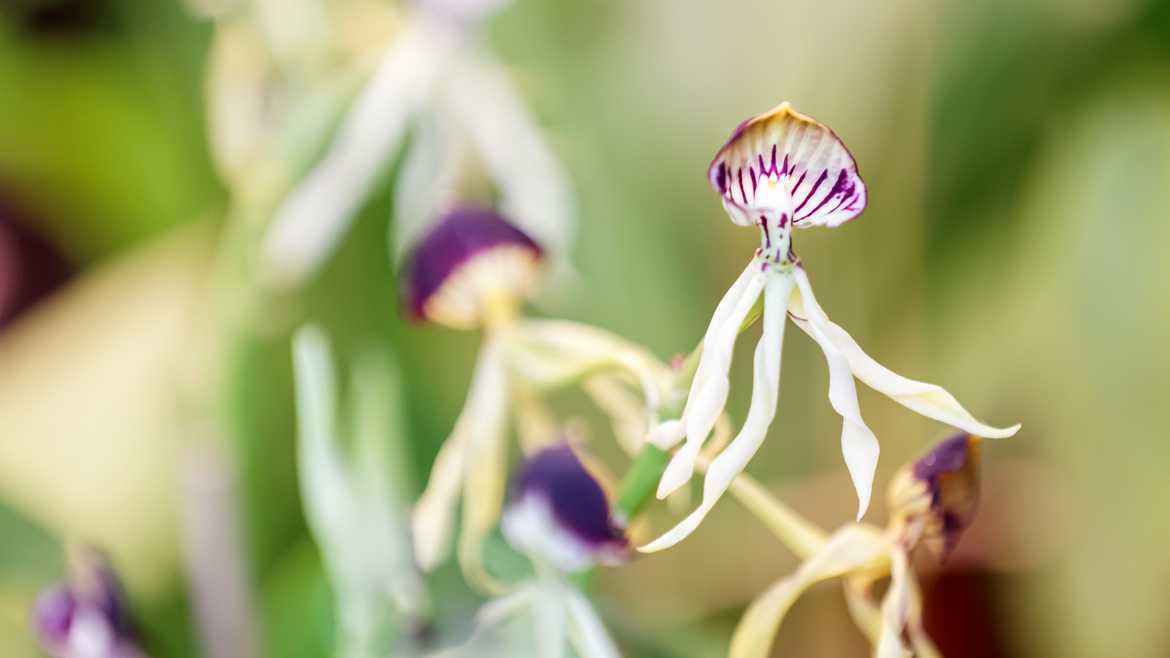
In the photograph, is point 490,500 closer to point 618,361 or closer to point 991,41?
point 618,361

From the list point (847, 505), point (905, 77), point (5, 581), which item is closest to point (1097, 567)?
point (847, 505)

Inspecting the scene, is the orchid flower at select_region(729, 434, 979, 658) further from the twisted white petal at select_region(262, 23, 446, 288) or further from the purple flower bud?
the twisted white petal at select_region(262, 23, 446, 288)

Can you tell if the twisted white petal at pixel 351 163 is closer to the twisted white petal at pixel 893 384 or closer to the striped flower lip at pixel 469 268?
the striped flower lip at pixel 469 268

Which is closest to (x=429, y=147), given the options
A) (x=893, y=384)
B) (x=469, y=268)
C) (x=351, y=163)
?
(x=351, y=163)

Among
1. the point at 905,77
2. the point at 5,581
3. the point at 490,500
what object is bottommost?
the point at 5,581

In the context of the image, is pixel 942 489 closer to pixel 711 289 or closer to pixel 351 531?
pixel 351 531

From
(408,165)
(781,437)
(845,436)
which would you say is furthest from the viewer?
(781,437)

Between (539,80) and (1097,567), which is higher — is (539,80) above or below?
above
